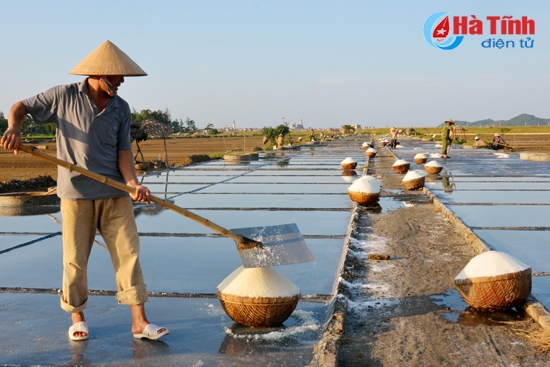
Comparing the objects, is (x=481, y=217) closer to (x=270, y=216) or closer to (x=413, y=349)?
(x=270, y=216)

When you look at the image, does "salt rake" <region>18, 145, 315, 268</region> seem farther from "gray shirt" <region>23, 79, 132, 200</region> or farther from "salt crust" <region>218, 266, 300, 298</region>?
"gray shirt" <region>23, 79, 132, 200</region>

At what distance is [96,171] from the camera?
3.47m

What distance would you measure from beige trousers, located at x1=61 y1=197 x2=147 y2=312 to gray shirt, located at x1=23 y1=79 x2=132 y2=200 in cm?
8

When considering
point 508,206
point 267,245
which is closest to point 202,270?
point 267,245

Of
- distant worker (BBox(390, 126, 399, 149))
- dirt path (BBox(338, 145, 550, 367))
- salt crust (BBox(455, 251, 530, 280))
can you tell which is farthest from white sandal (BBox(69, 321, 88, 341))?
distant worker (BBox(390, 126, 399, 149))

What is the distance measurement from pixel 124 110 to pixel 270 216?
16.7 feet

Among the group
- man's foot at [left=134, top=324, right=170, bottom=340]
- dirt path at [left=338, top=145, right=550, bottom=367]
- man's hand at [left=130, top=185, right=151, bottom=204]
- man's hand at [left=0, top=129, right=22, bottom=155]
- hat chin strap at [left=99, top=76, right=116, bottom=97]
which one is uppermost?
hat chin strap at [left=99, top=76, right=116, bottom=97]

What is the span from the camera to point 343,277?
15.6 feet

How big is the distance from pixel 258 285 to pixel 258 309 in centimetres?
14

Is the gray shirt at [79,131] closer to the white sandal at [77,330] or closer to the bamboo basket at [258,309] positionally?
the white sandal at [77,330]

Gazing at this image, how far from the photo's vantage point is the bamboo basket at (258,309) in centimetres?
358

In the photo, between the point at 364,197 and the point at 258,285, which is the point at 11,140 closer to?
the point at 258,285

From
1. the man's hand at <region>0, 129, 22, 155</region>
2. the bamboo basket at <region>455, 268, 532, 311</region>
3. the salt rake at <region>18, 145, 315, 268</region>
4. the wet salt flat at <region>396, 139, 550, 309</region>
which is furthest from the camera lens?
the wet salt flat at <region>396, 139, 550, 309</region>

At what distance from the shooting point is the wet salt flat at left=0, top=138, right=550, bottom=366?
337 cm
